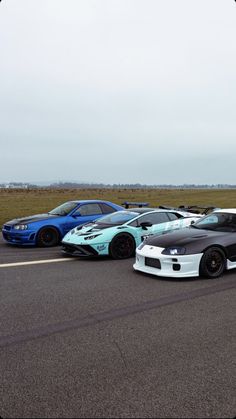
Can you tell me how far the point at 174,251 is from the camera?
6910 mm

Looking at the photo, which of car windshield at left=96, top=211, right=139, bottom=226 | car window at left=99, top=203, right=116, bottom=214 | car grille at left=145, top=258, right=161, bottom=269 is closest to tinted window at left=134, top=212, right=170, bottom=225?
car windshield at left=96, top=211, right=139, bottom=226

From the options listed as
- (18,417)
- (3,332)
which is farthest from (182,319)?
(18,417)

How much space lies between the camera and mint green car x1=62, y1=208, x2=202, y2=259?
28.9 ft

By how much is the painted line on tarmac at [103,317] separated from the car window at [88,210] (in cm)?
583

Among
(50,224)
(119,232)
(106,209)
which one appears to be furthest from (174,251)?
(106,209)

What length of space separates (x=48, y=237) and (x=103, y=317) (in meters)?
6.38

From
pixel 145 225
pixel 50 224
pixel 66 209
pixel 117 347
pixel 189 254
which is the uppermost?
pixel 66 209

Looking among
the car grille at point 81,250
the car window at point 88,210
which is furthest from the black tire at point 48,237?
the car grille at point 81,250

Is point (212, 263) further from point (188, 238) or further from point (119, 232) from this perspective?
point (119, 232)

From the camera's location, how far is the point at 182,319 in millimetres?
4863

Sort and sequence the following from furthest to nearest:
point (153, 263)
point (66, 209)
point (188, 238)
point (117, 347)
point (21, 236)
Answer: point (66, 209)
point (21, 236)
point (188, 238)
point (153, 263)
point (117, 347)

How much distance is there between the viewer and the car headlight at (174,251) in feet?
22.6

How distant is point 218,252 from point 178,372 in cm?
397

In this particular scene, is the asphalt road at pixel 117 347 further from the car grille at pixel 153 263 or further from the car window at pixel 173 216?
the car window at pixel 173 216
